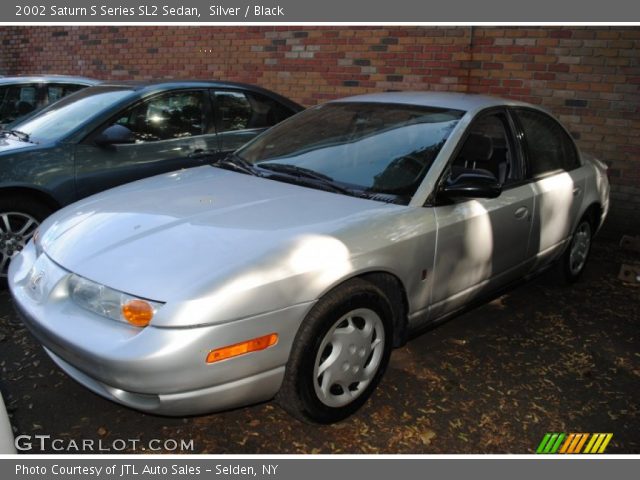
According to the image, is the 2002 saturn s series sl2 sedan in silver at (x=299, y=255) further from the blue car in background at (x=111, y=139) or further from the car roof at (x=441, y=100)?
the blue car in background at (x=111, y=139)

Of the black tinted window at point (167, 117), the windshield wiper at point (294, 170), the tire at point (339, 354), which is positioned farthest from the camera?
the black tinted window at point (167, 117)

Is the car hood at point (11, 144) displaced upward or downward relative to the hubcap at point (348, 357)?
upward

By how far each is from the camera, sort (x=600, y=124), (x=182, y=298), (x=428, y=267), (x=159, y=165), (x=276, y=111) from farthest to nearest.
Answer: (x=600, y=124), (x=276, y=111), (x=159, y=165), (x=428, y=267), (x=182, y=298)

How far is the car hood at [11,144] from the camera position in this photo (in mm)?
4344

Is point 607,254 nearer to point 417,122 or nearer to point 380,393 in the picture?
point 417,122

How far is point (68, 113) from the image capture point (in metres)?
4.93

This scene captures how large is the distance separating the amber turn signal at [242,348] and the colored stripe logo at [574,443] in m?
1.46

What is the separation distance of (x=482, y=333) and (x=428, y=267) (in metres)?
1.15

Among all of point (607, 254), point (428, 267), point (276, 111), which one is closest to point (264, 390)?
point (428, 267)

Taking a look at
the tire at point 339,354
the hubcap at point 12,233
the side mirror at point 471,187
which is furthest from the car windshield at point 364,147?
the hubcap at point 12,233

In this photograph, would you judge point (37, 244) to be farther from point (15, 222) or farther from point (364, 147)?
point (364, 147)

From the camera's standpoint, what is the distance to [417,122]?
3561 millimetres

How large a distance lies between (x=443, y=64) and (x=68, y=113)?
430cm

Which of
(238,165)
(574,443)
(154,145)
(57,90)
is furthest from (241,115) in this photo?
(574,443)
